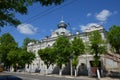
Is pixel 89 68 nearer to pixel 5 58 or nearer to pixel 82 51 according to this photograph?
pixel 82 51

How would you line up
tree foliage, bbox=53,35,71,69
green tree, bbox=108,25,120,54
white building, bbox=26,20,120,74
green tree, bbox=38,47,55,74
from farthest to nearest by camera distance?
green tree, bbox=38,47,55,74 → white building, bbox=26,20,120,74 → tree foliage, bbox=53,35,71,69 → green tree, bbox=108,25,120,54

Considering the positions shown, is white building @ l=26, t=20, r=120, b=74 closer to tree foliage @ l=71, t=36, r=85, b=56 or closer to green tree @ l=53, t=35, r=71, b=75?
tree foliage @ l=71, t=36, r=85, b=56

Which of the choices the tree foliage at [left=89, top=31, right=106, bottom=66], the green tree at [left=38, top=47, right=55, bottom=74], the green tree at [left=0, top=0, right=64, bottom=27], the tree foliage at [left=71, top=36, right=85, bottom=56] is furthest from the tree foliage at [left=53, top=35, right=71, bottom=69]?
the green tree at [left=0, top=0, right=64, bottom=27]

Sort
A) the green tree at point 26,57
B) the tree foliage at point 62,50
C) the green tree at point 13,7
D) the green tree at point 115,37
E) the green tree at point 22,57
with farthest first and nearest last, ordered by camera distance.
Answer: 1. the green tree at point 22,57
2. the green tree at point 26,57
3. the tree foliage at point 62,50
4. the green tree at point 115,37
5. the green tree at point 13,7

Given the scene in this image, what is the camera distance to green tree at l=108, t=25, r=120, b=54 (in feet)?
116

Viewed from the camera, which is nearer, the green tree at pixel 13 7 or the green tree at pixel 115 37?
the green tree at pixel 13 7

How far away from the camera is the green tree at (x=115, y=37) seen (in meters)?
35.2

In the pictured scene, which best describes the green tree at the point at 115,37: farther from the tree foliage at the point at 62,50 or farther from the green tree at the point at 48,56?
the green tree at the point at 48,56

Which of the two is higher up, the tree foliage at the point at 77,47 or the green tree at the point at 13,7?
the tree foliage at the point at 77,47

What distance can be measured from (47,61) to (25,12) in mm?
43770

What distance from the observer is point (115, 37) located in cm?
3553

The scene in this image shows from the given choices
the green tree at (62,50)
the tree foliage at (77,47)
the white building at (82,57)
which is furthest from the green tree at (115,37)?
the green tree at (62,50)

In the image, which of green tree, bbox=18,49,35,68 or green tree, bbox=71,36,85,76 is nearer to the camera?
green tree, bbox=71,36,85,76

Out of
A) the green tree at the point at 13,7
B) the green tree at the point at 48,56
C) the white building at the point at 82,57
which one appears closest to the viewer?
the green tree at the point at 13,7
